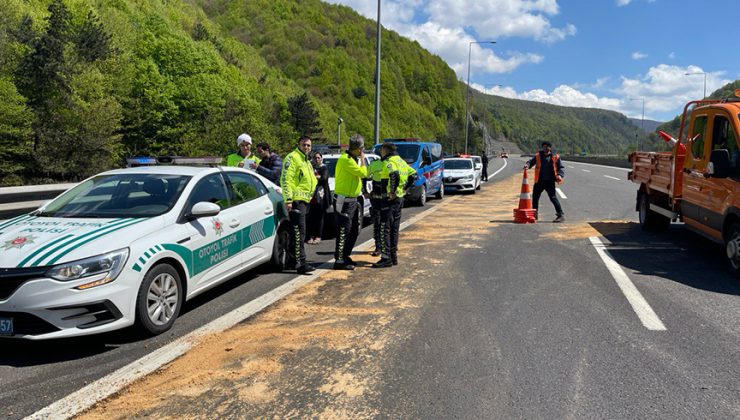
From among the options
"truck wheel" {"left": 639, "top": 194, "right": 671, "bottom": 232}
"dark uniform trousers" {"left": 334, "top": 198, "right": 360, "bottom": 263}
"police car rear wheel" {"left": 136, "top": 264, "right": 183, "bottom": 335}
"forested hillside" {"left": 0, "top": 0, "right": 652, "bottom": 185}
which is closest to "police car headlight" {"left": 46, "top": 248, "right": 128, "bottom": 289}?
"police car rear wheel" {"left": 136, "top": 264, "right": 183, "bottom": 335}

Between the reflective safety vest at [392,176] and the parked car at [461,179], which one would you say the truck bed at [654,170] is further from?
the parked car at [461,179]

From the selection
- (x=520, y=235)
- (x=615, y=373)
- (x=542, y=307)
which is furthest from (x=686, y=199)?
(x=615, y=373)

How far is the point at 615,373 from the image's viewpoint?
3.86m

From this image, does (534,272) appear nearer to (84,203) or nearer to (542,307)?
(542,307)

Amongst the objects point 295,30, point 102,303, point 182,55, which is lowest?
point 102,303

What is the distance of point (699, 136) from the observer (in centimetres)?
793

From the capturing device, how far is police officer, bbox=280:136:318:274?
681 cm

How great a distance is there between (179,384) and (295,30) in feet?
443

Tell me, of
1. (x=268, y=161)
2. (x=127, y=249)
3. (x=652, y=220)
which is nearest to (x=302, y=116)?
(x=268, y=161)

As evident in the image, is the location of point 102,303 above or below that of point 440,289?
above

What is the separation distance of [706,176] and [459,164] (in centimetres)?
1460

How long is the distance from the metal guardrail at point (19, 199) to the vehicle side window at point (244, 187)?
492cm

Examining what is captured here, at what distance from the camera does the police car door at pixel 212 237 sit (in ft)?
17.0

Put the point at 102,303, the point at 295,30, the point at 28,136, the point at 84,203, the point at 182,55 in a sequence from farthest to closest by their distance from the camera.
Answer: the point at 295,30 → the point at 182,55 → the point at 28,136 → the point at 84,203 → the point at 102,303
